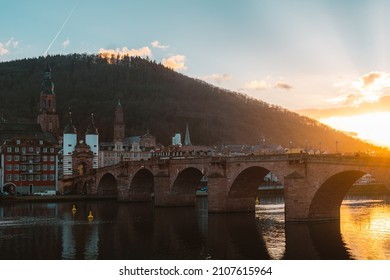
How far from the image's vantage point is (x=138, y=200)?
96.0m

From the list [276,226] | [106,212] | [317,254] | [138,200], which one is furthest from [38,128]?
[317,254]

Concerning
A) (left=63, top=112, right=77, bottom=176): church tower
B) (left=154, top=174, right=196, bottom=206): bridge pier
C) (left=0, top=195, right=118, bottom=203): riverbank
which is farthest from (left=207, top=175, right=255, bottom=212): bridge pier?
(left=63, top=112, right=77, bottom=176): church tower

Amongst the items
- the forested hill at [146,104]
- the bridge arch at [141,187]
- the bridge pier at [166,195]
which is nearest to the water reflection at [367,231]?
the bridge pier at [166,195]

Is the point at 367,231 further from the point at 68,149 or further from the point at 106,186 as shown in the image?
the point at 68,149

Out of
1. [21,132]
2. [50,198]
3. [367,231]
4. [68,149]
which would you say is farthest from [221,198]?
[21,132]

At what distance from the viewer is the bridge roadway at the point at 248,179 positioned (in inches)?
2043

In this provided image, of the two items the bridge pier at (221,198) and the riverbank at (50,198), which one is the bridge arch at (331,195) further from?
the riverbank at (50,198)

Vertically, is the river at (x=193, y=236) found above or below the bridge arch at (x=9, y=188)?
below

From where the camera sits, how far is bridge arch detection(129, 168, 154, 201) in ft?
309

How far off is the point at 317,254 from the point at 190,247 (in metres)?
9.62

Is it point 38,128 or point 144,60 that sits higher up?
point 144,60

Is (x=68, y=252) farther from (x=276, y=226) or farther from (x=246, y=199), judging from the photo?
(x=246, y=199)

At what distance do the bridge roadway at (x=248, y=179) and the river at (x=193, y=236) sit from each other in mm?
2071

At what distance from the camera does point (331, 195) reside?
181 ft
